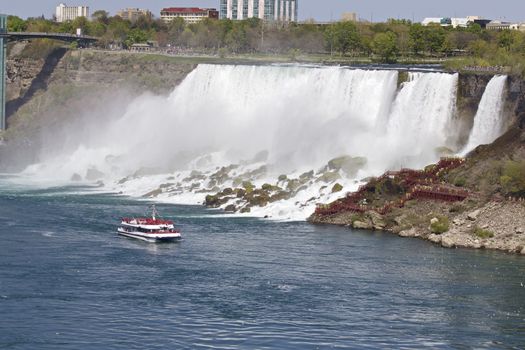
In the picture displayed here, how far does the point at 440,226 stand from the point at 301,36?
82.6 m

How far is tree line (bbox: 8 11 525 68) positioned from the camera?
124 m

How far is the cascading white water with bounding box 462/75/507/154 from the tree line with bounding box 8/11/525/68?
34083 millimetres

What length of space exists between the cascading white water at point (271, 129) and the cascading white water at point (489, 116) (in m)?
2.39

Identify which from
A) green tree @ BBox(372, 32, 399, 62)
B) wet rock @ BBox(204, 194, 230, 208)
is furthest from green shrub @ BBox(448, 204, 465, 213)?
green tree @ BBox(372, 32, 399, 62)

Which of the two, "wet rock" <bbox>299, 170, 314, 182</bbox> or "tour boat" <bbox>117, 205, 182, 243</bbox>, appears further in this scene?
"wet rock" <bbox>299, 170, 314, 182</bbox>

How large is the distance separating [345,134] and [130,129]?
2689 centimetres

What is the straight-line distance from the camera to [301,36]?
14250 centimetres

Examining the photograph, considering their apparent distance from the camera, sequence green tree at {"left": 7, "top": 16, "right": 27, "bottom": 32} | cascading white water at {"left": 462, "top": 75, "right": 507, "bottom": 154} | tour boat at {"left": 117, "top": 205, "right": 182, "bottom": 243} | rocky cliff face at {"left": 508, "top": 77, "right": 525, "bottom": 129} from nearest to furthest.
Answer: tour boat at {"left": 117, "top": 205, "right": 182, "bottom": 243} → rocky cliff face at {"left": 508, "top": 77, "right": 525, "bottom": 129} → cascading white water at {"left": 462, "top": 75, "right": 507, "bottom": 154} → green tree at {"left": 7, "top": 16, "right": 27, "bottom": 32}

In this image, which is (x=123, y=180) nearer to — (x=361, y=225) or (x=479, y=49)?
(x=361, y=225)

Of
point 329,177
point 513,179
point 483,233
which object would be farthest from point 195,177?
point 483,233

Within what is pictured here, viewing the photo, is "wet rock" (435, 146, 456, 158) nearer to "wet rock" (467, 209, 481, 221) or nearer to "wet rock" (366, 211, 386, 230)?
"wet rock" (366, 211, 386, 230)

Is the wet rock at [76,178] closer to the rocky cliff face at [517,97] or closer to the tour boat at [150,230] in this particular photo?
the tour boat at [150,230]

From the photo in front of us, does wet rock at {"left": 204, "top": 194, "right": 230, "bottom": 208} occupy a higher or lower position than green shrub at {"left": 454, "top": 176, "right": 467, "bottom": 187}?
lower

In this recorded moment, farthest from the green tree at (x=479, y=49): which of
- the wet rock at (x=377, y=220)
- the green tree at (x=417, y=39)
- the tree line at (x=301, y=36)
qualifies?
the wet rock at (x=377, y=220)
